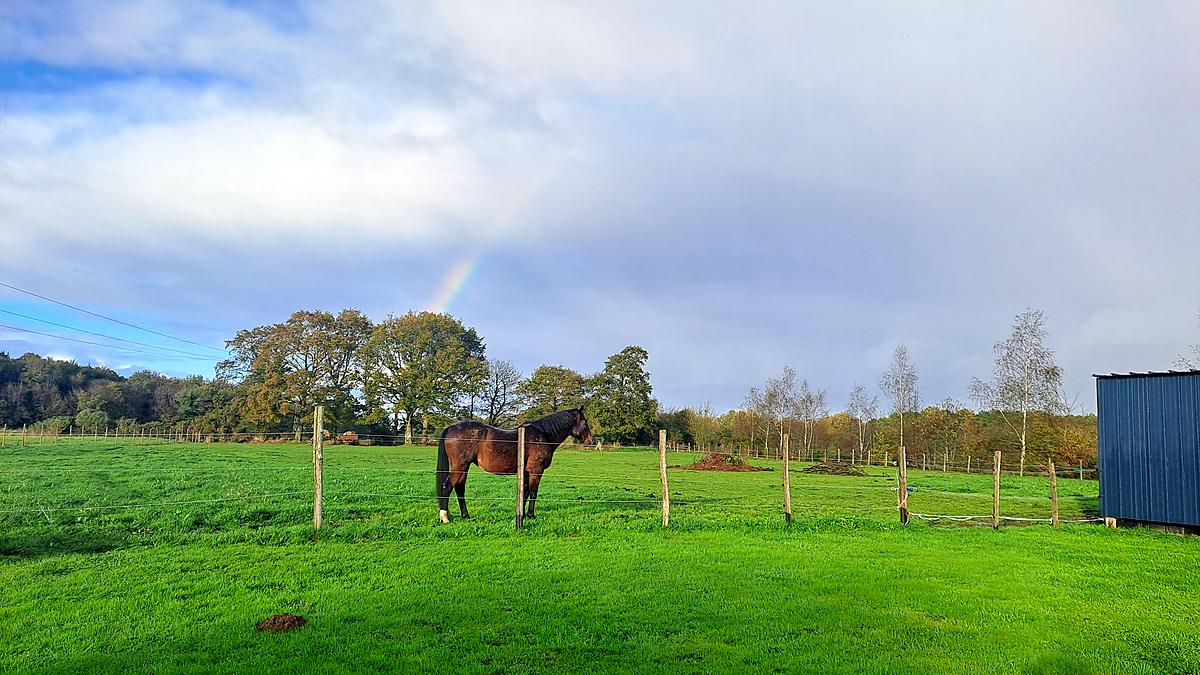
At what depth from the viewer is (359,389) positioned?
59688 millimetres

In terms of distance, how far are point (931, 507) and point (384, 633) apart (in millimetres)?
17272

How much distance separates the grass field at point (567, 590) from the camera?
18.5 ft

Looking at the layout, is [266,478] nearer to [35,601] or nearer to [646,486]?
[646,486]

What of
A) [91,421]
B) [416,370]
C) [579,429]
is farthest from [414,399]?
[579,429]

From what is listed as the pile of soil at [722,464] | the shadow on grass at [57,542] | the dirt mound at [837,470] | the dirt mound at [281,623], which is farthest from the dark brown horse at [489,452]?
the dirt mound at [837,470]

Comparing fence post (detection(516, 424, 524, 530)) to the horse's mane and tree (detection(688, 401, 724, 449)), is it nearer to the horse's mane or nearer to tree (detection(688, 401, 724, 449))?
the horse's mane

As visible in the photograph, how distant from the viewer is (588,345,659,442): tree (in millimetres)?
61906

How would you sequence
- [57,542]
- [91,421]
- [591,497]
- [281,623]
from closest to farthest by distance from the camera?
[281,623] → [57,542] → [591,497] → [91,421]

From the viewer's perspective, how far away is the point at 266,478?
765 inches

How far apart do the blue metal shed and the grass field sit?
127 centimetres

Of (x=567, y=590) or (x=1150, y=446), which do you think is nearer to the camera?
(x=567, y=590)

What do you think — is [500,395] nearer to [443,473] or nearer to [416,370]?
[416,370]

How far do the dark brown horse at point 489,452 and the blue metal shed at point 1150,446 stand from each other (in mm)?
12204

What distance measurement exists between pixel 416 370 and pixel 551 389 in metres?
13.4
